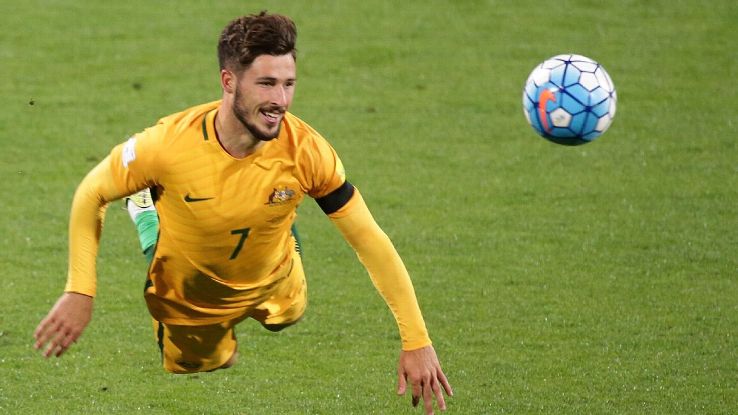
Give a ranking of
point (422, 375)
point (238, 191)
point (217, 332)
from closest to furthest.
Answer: point (422, 375) < point (238, 191) < point (217, 332)

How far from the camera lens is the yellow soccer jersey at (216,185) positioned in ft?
18.2

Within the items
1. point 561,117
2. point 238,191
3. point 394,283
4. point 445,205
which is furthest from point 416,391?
point 445,205

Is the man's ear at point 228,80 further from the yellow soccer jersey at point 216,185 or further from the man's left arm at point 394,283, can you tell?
the man's left arm at point 394,283

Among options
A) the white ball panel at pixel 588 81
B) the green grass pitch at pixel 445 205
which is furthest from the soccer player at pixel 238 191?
the white ball panel at pixel 588 81

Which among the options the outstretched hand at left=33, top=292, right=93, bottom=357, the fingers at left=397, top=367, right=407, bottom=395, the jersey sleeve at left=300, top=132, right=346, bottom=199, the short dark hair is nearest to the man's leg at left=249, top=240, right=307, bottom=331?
the jersey sleeve at left=300, top=132, right=346, bottom=199

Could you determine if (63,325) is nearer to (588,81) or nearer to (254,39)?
(254,39)

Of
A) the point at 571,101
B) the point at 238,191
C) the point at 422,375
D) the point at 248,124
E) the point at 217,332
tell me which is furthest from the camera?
the point at 571,101

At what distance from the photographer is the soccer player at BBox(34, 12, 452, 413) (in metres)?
5.35

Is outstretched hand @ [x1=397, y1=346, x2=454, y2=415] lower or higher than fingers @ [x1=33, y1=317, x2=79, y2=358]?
lower

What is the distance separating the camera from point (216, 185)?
5.62m

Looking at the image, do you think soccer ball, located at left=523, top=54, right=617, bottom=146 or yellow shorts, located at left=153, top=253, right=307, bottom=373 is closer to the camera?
yellow shorts, located at left=153, top=253, right=307, bottom=373

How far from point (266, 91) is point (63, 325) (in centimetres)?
129

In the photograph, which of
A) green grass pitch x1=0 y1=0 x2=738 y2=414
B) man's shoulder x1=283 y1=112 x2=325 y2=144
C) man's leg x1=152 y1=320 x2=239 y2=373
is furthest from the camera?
green grass pitch x1=0 y1=0 x2=738 y2=414

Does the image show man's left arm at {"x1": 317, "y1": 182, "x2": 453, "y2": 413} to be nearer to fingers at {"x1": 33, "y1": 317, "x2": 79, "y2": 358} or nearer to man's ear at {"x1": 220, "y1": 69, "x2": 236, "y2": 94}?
man's ear at {"x1": 220, "y1": 69, "x2": 236, "y2": 94}
